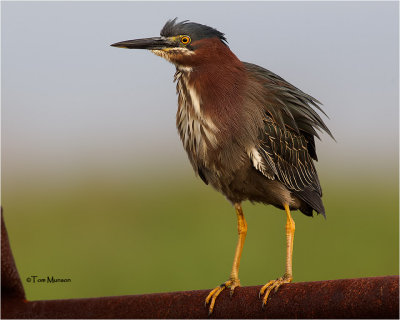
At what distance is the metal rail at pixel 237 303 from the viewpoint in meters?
1.61

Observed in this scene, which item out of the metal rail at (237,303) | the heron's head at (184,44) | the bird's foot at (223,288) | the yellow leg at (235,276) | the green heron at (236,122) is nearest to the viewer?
the metal rail at (237,303)

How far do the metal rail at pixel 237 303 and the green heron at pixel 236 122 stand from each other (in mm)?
907

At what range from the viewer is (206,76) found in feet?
10.7

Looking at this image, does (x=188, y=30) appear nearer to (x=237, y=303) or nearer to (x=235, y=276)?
(x=235, y=276)

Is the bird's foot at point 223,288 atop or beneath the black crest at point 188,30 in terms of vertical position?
beneath

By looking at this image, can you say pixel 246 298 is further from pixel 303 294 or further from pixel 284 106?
pixel 284 106

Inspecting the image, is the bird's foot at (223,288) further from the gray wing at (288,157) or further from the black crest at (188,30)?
the black crest at (188,30)

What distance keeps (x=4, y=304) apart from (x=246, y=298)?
91 cm

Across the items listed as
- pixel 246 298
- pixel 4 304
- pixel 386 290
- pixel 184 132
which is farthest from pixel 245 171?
pixel 386 290

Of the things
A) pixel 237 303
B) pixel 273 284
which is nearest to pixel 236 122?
pixel 273 284

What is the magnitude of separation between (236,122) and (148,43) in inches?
24.8

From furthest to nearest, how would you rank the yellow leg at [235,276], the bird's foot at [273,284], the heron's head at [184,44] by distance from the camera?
the heron's head at [184,44] → the yellow leg at [235,276] → the bird's foot at [273,284]

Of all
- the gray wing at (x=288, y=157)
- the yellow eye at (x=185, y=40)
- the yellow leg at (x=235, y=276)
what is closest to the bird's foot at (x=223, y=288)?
the yellow leg at (x=235, y=276)

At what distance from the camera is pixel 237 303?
7.23 feet
